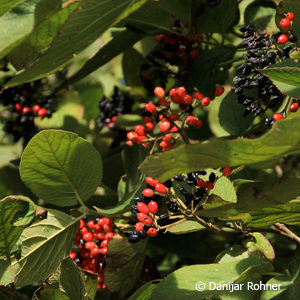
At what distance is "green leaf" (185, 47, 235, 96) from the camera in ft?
7.00

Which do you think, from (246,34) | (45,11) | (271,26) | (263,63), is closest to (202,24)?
(271,26)

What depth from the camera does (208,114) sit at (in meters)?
2.18

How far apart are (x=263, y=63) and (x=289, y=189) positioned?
1.68 ft

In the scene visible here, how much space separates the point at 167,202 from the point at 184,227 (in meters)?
0.10

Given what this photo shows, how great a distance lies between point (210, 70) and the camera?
7.01 ft

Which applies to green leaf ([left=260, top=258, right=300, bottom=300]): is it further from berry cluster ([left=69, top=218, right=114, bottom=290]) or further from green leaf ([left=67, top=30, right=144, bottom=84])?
green leaf ([left=67, top=30, right=144, bottom=84])

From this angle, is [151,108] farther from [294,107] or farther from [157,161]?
[157,161]

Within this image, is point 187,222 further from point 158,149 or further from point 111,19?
point 111,19

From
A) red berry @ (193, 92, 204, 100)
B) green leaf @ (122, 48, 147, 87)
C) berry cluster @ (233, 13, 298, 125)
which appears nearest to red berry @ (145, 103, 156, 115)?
red berry @ (193, 92, 204, 100)

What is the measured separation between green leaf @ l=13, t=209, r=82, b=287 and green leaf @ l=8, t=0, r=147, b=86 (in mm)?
547

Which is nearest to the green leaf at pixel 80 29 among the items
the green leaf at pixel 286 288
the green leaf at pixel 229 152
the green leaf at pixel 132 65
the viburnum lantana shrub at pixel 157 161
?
the viburnum lantana shrub at pixel 157 161

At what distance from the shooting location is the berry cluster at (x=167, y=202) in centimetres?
145

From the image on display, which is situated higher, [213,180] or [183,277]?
[213,180]

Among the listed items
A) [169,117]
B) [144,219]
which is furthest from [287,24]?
[144,219]
